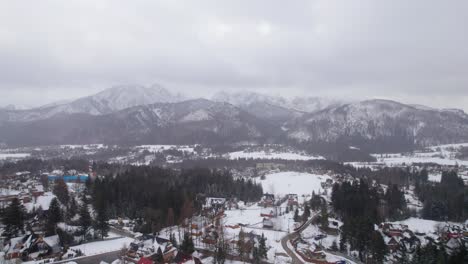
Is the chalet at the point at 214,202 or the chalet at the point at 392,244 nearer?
the chalet at the point at 392,244

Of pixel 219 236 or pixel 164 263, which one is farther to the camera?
pixel 219 236

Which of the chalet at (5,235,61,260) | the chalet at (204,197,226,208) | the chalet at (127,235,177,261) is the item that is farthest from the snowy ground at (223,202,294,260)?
the chalet at (5,235,61,260)

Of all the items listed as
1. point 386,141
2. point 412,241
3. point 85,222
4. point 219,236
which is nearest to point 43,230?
point 85,222

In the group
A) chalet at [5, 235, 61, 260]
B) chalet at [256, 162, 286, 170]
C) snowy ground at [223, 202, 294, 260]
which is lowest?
snowy ground at [223, 202, 294, 260]

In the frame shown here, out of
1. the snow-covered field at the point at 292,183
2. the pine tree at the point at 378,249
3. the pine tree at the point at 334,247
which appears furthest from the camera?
the snow-covered field at the point at 292,183

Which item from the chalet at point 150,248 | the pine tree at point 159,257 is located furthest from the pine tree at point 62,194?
the pine tree at point 159,257

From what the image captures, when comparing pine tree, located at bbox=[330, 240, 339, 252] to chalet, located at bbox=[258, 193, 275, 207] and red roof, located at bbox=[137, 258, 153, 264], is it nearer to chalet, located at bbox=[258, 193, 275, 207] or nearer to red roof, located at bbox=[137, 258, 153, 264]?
chalet, located at bbox=[258, 193, 275, 207]

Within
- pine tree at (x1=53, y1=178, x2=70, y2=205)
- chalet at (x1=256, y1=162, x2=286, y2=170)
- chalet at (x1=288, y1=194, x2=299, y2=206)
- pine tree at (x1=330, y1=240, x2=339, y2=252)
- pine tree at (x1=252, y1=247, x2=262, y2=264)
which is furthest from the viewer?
chalet at (x1=256, y1=162, x2=286, y2=170)

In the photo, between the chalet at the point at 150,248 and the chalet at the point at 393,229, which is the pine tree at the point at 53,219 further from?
the chalet at the point at 393,229

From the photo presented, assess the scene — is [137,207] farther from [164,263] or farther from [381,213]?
[381,213]
